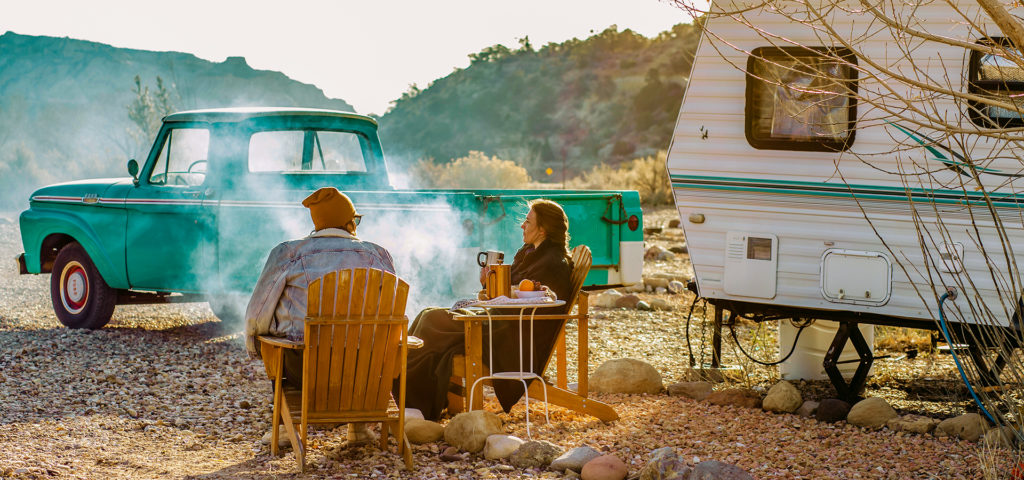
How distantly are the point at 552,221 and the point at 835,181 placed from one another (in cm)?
176

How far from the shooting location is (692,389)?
20.6 feet

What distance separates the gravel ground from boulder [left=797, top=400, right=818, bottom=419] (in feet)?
0.30

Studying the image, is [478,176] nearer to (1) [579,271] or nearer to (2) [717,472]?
(1) [579,271]

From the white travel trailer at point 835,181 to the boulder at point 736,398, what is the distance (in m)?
0.56

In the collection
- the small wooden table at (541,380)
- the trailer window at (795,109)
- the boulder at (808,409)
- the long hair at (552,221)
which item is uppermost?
the trailer window at (795,109)

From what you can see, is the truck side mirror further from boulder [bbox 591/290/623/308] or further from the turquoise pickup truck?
boulder [bbox 591/290/623/308]

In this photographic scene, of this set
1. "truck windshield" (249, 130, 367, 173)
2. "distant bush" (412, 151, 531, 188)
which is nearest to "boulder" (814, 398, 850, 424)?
"truck windshield" (249, 130, 367, 173)

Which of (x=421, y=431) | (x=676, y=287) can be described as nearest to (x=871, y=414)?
(x=421, y=431)

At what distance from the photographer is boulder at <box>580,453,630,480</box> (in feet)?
14.7

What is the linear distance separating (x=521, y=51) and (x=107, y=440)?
191 ft

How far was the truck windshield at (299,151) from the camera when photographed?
26.6 ft

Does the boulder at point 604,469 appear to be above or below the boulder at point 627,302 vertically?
below

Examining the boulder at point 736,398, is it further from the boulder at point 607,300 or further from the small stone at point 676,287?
the small stone at point 676,287

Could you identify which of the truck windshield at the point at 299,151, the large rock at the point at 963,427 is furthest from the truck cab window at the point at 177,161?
the large rock at the point at 963,427
